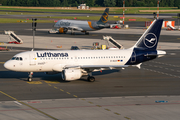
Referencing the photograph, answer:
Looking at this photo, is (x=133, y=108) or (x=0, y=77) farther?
(x=0, y=77)

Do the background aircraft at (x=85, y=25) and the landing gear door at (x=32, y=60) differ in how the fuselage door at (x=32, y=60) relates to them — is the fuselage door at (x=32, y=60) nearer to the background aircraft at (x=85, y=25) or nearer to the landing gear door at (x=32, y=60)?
the landing gear door at (x=32, y=60)

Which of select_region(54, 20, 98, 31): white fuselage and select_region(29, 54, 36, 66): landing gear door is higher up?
select_region(54, 20, 98, 31): white fuselage

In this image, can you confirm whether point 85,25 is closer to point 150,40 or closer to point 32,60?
point 150,40

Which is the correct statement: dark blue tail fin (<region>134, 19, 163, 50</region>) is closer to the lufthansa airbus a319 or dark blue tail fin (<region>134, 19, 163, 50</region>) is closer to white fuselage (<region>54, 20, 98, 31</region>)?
the lufthansa airbus a319

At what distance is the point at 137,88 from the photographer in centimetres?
4200

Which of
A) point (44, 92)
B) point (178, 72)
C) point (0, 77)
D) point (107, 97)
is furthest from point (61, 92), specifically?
point (178, 72)

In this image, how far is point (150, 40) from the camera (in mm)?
49875

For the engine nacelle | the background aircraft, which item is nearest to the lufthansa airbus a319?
the engine nacelle

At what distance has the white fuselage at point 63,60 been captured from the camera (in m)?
44.2

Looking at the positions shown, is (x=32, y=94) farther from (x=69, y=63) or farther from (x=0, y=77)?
(x=0, y=77)

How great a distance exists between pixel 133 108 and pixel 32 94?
1343cm

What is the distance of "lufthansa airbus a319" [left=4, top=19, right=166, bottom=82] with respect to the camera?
43969 millimetres

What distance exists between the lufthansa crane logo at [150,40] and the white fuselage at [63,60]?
3753 mm

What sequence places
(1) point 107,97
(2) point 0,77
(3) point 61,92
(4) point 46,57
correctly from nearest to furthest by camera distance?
1. (1) point 107,97
2. (3) point 61,92
3. (4) point 46,57
4. (2) point 0,77
